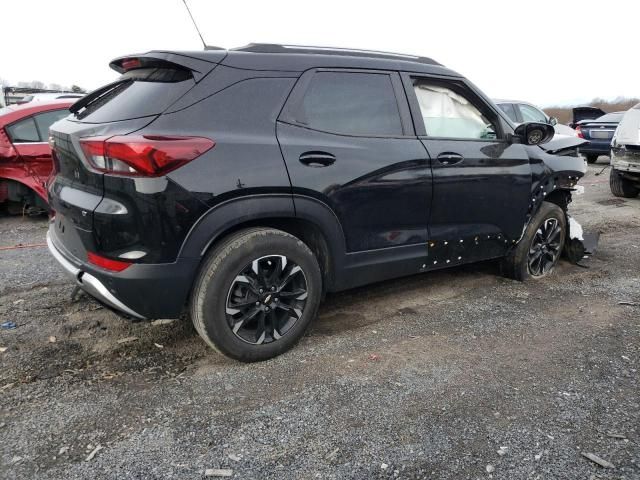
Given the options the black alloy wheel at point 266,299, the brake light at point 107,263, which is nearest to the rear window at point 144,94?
the brake light at point 107,263

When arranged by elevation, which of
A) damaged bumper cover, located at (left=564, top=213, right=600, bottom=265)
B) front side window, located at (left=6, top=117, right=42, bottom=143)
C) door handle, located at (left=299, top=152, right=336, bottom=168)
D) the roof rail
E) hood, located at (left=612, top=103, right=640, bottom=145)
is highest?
the roof rail

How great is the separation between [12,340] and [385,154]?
2.76 metres

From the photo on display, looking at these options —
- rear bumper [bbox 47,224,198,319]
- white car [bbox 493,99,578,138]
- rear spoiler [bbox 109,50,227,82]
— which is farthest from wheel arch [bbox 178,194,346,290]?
white car [bbox 493,99,578,138]

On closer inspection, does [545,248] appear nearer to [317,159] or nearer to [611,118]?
[317,159]

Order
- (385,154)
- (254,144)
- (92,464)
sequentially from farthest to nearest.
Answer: (385,154) < (254,144) < (92,464)

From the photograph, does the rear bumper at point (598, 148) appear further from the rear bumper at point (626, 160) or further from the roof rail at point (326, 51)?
the roof rail at point (326, 51)

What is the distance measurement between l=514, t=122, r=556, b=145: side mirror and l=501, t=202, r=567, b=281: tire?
0.65 meters

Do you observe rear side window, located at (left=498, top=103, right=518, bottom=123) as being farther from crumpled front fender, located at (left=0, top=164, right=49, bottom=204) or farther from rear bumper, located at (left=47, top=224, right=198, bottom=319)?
rear bumper, located at (left=47, top=224, right=198, bottom=319)

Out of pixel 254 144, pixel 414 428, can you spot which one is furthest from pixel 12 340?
pixel 414 428

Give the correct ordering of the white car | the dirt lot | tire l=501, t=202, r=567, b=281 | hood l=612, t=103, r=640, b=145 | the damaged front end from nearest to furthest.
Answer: the dirt lot < the damaged front end < tire l=501, t=202, r=567, b=281 < hood l=612, t=103, r=640, b=145 < the white car

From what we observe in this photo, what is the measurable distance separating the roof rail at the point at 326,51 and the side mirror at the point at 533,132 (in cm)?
94

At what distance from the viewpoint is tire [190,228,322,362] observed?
2.72 m

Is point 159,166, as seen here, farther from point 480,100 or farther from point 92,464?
point 480,100

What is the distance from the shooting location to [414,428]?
7.87 feet
